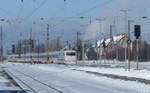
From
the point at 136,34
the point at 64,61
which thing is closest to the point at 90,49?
the point at 64,61

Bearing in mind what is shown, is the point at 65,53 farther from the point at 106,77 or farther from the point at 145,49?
the point at 145,49

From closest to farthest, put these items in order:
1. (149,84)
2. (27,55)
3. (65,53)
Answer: (149,84) < (65,53) < (27,55)

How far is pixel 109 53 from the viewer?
172 metres

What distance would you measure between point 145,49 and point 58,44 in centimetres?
3622

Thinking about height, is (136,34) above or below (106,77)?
above

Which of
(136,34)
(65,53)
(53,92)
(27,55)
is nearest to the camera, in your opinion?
(53,92)

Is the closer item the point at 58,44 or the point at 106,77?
the point at 106,77

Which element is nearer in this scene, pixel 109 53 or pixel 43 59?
pixel 43 59

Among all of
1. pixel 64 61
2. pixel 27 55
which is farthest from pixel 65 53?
pixel 27 55

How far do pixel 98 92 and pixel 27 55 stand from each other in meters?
117

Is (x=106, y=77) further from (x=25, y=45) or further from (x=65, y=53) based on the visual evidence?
(x=25, y=45)

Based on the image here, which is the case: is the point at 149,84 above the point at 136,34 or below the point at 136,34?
below

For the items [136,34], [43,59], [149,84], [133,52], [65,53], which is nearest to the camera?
[149,84]

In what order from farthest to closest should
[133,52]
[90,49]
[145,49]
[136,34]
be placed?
[90,49]
[145,49]
[133,52]
[136,34]
